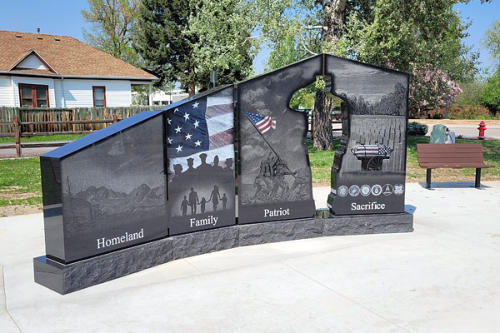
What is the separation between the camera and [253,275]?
211 inches

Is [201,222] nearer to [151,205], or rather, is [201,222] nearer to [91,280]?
[151,205]

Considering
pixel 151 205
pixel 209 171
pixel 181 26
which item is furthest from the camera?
pixel 181 26

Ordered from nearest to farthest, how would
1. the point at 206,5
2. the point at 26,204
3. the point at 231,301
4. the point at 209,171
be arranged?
the point at 231,301
the point at 209,171
the point at 26,204
the point at 206,5

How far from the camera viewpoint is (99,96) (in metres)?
29.3

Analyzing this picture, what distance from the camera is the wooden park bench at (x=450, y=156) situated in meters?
10.6

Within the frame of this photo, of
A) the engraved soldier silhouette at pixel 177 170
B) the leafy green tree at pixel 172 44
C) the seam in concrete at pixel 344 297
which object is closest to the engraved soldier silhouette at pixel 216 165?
the engraved soldier silhouette at pixel 177 170

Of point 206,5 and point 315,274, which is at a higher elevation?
point 206,5

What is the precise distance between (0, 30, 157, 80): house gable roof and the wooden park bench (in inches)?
896

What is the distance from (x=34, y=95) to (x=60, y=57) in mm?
3795

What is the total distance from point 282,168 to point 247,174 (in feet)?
1.77

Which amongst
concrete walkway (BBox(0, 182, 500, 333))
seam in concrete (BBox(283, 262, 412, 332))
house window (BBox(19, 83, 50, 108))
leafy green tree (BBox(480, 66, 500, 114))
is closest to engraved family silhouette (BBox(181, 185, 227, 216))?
concrete walkway (BBox(0, 182, 500, 333))

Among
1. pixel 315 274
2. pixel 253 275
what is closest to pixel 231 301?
pixel 253 275

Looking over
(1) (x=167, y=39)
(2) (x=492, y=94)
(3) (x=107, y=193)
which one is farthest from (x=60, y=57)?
(2) (x=492, y=94)

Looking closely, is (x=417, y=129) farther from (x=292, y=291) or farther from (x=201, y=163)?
Result: (x=292, y=291)
